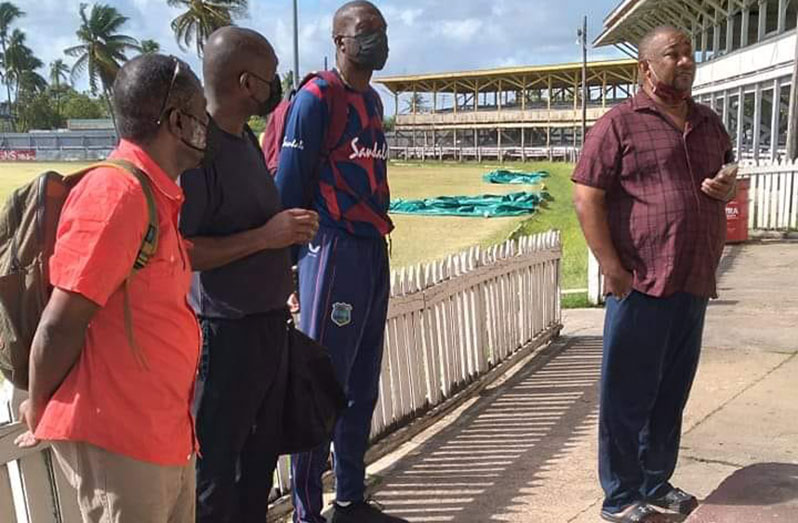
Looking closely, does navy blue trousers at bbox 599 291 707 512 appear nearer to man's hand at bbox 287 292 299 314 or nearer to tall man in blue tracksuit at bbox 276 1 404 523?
tall man in blue tracksuit at bbox 276 1 404 523

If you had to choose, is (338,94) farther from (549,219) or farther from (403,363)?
(549,219)

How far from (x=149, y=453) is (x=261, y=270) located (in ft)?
2.62

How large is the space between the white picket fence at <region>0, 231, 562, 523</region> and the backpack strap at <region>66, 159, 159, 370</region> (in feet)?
6.44

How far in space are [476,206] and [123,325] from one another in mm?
19935

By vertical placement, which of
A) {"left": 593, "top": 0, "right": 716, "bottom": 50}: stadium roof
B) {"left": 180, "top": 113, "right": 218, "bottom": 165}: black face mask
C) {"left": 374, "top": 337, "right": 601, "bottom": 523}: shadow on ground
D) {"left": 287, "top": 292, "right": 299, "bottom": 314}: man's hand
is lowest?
{"left": 374, "top": 337, "right": 601, "bottom": 523}: shadow on ground

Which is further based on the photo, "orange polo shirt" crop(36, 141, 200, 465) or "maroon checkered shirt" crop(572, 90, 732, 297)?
"maroon checkered shirt" crop(572, 90, 732, 297)

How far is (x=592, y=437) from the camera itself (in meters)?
4.41

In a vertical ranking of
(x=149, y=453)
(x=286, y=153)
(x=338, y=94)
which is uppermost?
(x=338, y=94)

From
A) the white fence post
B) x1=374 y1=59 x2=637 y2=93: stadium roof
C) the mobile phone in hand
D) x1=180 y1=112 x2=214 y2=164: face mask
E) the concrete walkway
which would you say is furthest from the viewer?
x1=374 y1=59 x2=637 y2=93: stadium roof

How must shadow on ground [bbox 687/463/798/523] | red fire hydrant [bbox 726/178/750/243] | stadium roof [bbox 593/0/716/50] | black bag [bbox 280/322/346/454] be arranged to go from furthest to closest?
stadium roof [bbox 593/0/716/50] < red fire hydrant [bbox 726/178/750/243] < shadow on ground [bbox 687/463/798/523] < black bag [bbox 280/322/346/454]

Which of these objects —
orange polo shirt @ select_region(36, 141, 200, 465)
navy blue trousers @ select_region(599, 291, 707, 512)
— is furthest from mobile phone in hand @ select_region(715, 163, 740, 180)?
orange polo shirt @ select_region(36, 141, 200, 465)

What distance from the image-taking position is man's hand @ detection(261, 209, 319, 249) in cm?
245

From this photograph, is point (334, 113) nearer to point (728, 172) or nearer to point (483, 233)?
point (728, 172)

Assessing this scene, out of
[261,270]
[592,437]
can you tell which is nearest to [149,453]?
[261,270]
